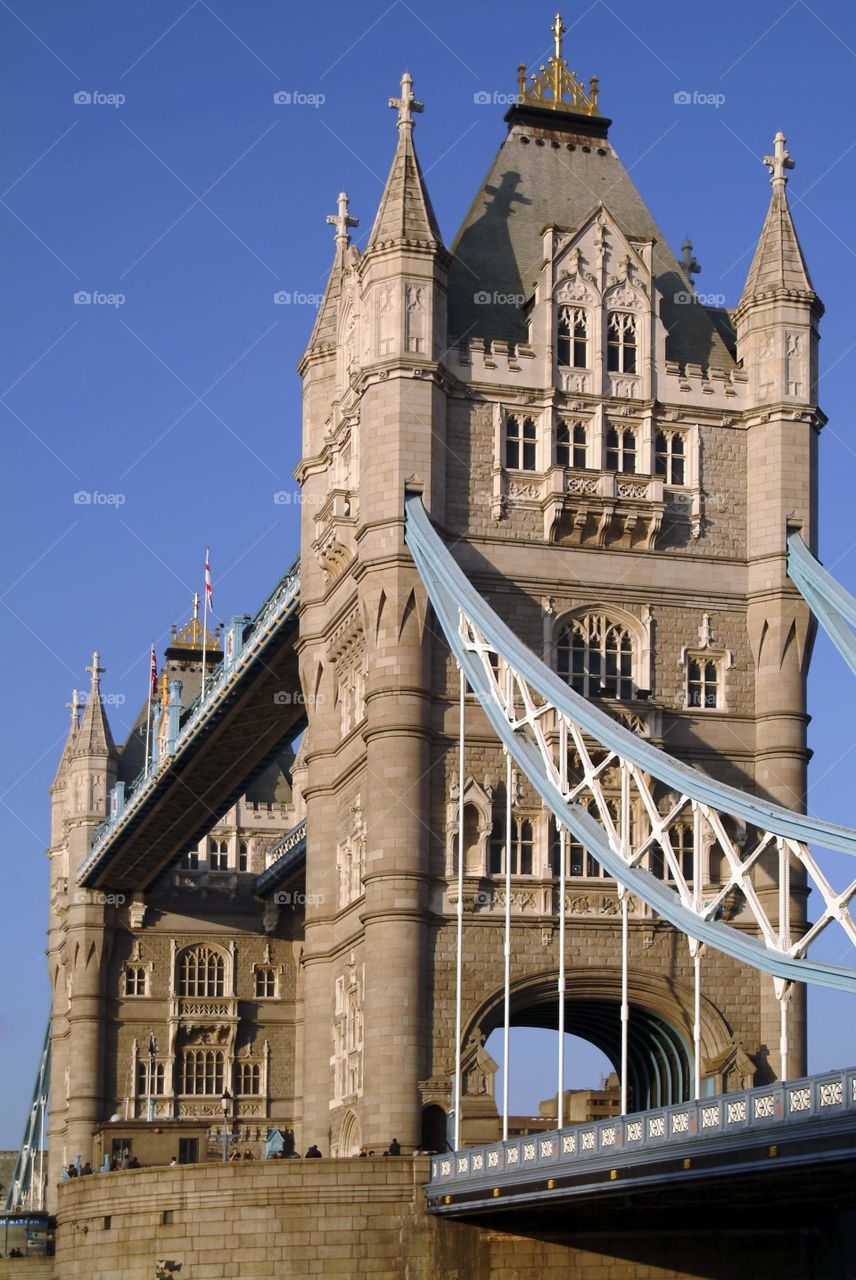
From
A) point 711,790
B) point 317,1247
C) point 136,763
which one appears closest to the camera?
point 711,790

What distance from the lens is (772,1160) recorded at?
34.4 meters

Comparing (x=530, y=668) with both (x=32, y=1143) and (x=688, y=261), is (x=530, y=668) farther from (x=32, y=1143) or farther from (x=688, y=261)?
(x=32, y=1143)

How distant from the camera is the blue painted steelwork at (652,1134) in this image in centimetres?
3328

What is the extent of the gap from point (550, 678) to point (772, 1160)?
14586 millimetres

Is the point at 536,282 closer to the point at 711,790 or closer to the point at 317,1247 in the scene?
the point at 711,790

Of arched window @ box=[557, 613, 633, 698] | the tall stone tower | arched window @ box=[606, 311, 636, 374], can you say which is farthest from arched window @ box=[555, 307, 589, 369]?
arched window @ box=[557, 613, 633, 698]

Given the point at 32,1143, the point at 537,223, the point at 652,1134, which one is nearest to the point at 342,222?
the point at 537,223

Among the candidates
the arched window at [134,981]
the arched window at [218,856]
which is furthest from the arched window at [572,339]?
the arched window at [134,981]

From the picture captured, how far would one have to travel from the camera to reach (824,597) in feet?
171

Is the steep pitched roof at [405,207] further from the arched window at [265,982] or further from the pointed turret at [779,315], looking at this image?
the arched window at [265,982]

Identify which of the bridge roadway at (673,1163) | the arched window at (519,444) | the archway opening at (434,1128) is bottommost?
the bridge roadway at (673,1163)

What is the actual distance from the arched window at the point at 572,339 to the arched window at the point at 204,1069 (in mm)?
39962

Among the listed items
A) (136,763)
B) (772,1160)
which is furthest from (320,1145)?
(136,763)

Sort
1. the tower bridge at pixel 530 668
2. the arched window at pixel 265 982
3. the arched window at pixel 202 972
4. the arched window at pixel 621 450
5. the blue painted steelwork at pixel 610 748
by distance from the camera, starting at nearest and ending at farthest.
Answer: the blue painted steelwork at pixel 610 748, the tower bridge at pixel 530 668, the arched window at pixel 621 450, the arched window at pixel 202 972, the arched window at pixel 265 982
